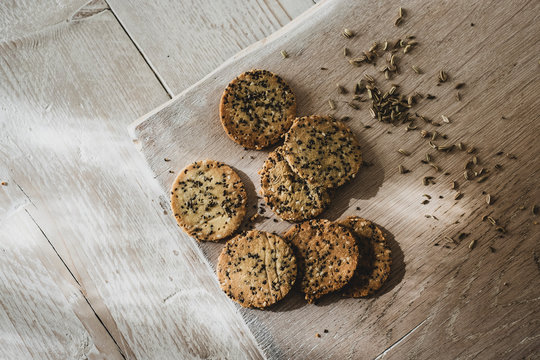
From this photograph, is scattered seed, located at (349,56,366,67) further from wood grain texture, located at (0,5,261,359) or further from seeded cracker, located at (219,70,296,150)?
wood grain texture, located at (0,5,261,359)

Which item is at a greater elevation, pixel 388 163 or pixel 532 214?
pixel 388 163

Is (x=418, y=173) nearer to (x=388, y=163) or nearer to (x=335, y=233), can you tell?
(x=388, y=163)

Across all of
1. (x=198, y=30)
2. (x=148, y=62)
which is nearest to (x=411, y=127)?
(x=198, y=30)

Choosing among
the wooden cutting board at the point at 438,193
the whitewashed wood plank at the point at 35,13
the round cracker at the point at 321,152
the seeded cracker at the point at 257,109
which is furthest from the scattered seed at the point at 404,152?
the whitewashed wood plank at the point at 35,13

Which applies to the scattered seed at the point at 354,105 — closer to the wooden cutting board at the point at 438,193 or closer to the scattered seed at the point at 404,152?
the wooden cutting board at the point at 438,193

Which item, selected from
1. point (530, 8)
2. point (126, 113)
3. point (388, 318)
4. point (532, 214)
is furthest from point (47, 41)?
point (532, 214)

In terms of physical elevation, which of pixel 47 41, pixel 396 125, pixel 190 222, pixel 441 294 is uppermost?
pixel 47 41

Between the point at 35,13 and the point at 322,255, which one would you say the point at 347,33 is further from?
the point at 35,13
